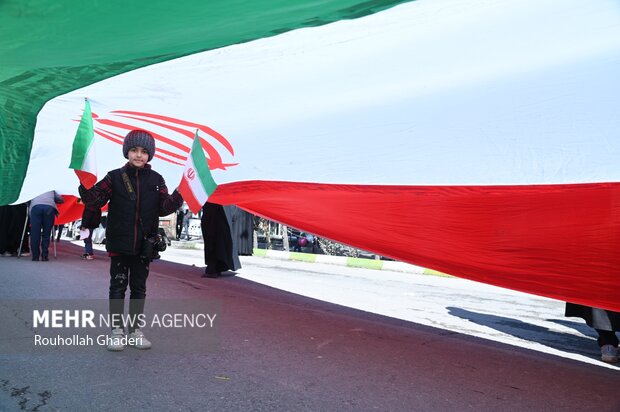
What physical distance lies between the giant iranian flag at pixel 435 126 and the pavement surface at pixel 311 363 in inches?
28.7

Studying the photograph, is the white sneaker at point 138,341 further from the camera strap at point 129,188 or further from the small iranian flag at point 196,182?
the small iranian flag at point 196,182

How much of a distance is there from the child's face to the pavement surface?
1.35m

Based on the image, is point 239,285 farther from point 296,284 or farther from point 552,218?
point 552,218

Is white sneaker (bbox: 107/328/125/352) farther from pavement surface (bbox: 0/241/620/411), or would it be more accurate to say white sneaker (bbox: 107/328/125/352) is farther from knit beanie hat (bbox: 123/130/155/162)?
knit beanie hat (bbox: 123/130/155/162)

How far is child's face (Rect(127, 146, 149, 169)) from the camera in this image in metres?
3.62

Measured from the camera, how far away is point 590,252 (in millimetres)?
3420

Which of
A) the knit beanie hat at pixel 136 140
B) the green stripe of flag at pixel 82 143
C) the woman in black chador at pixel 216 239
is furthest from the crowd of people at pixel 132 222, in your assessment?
the woman in black chador at pixel 216 239

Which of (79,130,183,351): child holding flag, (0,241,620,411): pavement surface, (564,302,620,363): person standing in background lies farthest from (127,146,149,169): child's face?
(564,302,620,363): person standing in background

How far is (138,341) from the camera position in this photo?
369cm

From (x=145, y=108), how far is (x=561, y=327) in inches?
212

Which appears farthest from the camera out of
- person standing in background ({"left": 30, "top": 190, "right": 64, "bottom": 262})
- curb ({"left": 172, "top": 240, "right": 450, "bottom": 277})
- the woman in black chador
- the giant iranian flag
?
curb ({"left": 172, "top": 240, "right": 450, "bottom": 277})

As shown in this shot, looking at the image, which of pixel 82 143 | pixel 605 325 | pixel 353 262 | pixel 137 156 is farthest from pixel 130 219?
pixel 353 262

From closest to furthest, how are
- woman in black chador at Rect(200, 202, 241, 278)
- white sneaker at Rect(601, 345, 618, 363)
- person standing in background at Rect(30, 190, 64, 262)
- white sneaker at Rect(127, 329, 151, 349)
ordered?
white sneaker at Rect(127, 329, 151, 349) < white sneaker at Rect(601, 345, 618, 363) < woman in black chador at Rect(200, 202, 241, 278) < person standing in background at Rect(30, 190, 64, 262)

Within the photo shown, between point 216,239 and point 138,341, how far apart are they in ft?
15.2
